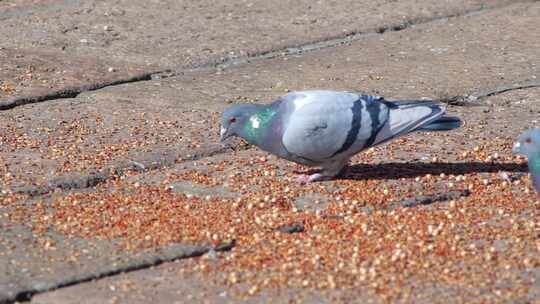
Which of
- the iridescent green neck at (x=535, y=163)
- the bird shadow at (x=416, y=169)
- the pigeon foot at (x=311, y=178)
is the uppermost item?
the iridescent green neck at (x=535, y=163)

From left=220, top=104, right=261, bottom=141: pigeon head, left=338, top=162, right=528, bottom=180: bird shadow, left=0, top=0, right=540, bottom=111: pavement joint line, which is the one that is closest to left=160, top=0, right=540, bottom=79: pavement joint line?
left=0, top=0, right=540, bottom=111: pavement joint line

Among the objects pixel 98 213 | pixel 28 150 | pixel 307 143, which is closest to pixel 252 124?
pixel 307 143

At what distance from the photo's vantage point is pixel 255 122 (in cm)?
502

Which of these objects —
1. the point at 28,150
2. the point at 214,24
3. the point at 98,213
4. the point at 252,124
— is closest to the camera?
the point at 98,213

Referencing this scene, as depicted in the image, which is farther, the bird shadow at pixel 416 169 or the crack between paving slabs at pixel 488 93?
the crack between paving slabs at pixel 488 93

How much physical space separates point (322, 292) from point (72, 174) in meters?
1.69

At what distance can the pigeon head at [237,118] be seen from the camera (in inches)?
199

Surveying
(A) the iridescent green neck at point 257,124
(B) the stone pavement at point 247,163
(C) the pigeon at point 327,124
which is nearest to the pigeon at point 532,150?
(B) the stone pavement at point 247,163

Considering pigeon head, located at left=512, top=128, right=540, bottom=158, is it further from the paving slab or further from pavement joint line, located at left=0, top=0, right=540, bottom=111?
pavement joint line, located at left=0, top=0, right=540, bottom=111

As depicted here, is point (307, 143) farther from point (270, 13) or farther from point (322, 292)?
point (270, 13)

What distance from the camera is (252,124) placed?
5023 mm

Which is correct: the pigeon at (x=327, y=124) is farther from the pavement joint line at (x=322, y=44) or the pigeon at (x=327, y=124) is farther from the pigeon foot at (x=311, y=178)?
the pavement joint line at (x=322, y=44)

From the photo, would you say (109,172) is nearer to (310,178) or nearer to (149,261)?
(310,178)

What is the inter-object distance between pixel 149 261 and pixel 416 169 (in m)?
1.58
